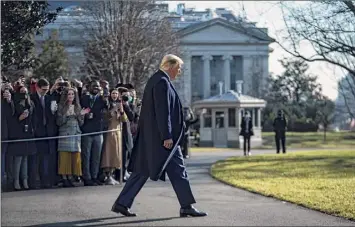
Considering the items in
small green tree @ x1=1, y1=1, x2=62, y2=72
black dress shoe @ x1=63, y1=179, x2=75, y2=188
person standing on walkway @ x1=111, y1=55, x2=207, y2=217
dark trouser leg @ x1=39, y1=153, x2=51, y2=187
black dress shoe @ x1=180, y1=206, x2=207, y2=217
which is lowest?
black dress shoe @ x1=63, y1=179, x2=75, y2=188

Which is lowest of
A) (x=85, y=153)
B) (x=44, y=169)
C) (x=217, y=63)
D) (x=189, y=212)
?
(x=189, y=212)

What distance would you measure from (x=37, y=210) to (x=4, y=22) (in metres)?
8.13


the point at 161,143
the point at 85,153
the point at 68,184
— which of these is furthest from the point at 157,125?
the point at 85,153

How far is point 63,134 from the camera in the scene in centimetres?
1359

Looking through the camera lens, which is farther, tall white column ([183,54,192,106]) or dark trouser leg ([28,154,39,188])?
tall white column ([183,54,192,106])

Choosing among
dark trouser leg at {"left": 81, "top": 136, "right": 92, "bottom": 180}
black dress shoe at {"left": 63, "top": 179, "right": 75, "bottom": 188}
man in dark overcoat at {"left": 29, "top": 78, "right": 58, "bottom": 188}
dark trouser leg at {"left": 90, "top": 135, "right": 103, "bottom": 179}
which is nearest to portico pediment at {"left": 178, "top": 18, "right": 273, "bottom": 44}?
dark trouser leg at {"left": 90, "top": 135, "right": 103, "bottom": 179}

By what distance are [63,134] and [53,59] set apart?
30.0 m

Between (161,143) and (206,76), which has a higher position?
(206,76)

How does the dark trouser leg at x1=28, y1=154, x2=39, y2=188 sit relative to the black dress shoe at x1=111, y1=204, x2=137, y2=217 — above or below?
above

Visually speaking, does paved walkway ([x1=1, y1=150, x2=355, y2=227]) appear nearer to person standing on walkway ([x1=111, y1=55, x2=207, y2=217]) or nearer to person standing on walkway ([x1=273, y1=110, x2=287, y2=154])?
person standing on walkway ([x1=111, y1=55, x2=207, y2=217])

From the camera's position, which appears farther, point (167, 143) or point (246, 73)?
point (246, 73)

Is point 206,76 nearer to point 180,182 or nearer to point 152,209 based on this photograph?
point 152,209

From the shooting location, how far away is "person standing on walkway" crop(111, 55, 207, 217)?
8.96 m

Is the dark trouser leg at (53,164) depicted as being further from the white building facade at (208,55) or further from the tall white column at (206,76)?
the tall white column at (206,76)
